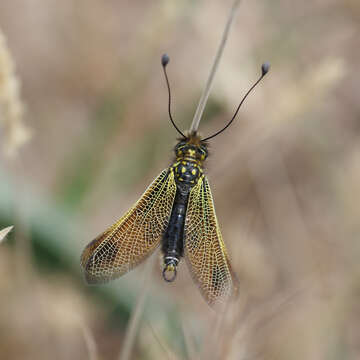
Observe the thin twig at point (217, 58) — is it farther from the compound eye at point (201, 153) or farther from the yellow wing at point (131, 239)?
the yellow wing at point (131, 239)

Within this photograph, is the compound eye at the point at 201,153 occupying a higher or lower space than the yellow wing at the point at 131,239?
higher

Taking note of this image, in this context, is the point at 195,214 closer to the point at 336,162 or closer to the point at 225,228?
the point at 225,228

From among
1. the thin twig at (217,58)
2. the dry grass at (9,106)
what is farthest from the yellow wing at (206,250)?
the dry grass at (9,106)

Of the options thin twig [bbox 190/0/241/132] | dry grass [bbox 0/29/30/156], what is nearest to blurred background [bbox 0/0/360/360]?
dry grass [bbox 0/29/30/156]

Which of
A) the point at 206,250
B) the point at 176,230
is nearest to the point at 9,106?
the point at 176,230

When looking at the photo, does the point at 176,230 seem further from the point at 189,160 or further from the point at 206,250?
the point at 189,160

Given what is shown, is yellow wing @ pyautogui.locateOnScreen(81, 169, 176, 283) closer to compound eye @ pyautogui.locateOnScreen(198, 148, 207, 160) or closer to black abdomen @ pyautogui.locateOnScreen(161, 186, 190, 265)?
black abdomen @ pyautogui.locateOnScreen(161, 186, 190, 265)
